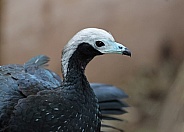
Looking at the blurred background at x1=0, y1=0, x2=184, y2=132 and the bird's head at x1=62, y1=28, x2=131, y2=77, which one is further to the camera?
the blurred background at x1=0, y1=0, x2=184, y2=132

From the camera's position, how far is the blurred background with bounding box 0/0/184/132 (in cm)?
343

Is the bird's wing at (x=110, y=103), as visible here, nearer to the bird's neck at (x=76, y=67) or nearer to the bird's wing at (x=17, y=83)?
the bird's wing at (x=17, y=83)


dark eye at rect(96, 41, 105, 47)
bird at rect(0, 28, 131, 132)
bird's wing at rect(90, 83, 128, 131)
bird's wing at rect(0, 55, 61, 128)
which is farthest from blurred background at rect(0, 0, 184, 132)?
dark eye at rect(96, 41, 105, 47)

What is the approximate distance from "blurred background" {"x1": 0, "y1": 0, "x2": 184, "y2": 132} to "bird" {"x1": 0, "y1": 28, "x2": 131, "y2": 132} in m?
1.25

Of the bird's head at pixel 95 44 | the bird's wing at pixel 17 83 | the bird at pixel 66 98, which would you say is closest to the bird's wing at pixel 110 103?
the bird's wing at pixel 17 83

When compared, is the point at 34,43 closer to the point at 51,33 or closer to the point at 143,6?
the point at 51,33

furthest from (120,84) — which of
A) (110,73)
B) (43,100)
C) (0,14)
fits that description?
(43,100)

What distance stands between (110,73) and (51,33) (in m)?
0.46

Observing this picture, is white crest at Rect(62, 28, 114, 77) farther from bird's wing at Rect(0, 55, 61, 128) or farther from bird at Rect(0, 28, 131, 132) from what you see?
bird's wing at Rect(0, 55, 61, 128)

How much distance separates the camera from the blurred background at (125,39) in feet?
11.3

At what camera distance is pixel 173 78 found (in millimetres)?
3570

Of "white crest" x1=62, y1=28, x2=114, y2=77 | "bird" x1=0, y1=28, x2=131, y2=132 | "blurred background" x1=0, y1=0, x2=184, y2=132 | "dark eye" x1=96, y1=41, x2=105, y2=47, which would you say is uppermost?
"blurred background" x1=0, y1=0, x2=184, y2=132

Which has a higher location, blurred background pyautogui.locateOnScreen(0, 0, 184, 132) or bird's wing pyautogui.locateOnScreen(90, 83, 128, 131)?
blurred background pyautogui.locateOnScreen(0, 0, 184, 132)

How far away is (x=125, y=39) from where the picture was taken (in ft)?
11.5
